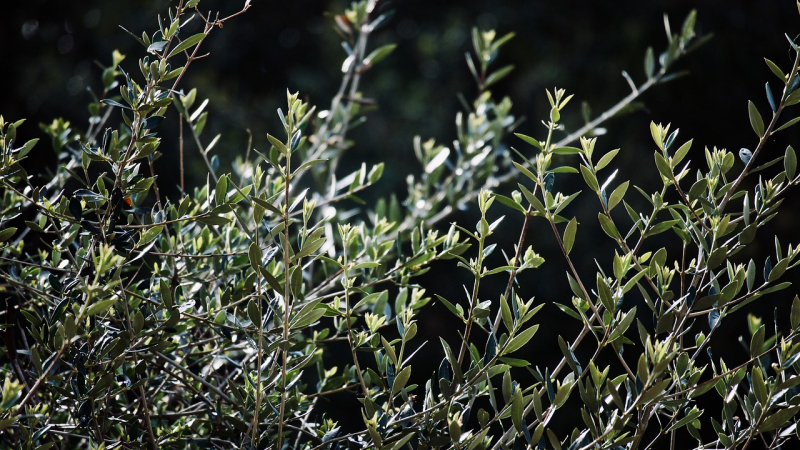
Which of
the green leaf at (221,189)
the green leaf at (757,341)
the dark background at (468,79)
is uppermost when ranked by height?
the green leaf at (221,189)

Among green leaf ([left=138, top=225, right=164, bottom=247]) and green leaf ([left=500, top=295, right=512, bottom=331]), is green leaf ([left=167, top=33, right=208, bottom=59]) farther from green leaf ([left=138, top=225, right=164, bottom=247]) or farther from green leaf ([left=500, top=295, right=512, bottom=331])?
green leaf ([left=500, top=295, right=512, bottom=331])

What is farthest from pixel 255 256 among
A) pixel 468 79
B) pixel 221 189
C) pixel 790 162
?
pixel 468 79

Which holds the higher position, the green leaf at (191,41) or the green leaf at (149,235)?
the green leaf at (191,41)

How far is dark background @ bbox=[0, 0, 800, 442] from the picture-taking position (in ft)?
8.16

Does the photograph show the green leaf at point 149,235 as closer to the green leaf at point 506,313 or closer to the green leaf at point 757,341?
the green leaf at point 506,313

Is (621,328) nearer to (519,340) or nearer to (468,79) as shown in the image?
(519,340)

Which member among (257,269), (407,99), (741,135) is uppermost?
(257,269)

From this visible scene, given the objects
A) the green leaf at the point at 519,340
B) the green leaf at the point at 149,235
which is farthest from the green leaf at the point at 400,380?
the green leaf at the point at 149,235

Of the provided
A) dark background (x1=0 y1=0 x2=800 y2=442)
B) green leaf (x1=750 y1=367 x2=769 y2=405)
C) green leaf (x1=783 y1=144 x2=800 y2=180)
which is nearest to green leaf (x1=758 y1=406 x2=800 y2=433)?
green leaf (x1=750 y1=367 x2=769 y2=405)

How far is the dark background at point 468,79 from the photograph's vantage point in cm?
249

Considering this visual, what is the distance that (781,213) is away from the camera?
2469 millimetres

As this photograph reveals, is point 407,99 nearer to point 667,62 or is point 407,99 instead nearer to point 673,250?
point 673,250

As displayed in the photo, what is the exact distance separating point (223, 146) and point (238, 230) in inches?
82.1

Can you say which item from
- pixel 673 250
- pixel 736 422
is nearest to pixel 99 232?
pixel 736 422
